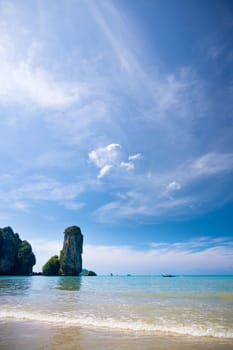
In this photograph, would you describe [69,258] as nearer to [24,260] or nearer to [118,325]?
[24,260]

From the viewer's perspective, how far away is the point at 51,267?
346 ft

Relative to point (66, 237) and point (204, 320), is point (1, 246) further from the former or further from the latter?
point (204, 320)

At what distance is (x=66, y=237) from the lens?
107 m

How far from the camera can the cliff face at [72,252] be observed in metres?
102

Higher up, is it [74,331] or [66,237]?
[66,237]

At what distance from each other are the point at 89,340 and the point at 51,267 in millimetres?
110285

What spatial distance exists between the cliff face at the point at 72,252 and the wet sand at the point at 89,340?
10138 centimetres

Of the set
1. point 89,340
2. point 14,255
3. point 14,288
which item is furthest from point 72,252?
point 89,340

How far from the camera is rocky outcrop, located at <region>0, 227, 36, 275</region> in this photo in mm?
100688

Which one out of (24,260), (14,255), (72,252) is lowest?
(24,260)

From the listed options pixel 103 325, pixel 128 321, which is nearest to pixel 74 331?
pixel 103 325

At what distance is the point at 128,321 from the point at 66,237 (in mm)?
103105

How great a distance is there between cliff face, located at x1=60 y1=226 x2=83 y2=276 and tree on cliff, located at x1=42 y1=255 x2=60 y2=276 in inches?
189

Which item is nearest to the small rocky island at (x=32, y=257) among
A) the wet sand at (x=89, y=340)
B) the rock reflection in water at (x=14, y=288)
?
the rock reflection in water at (x=14, y=288)
